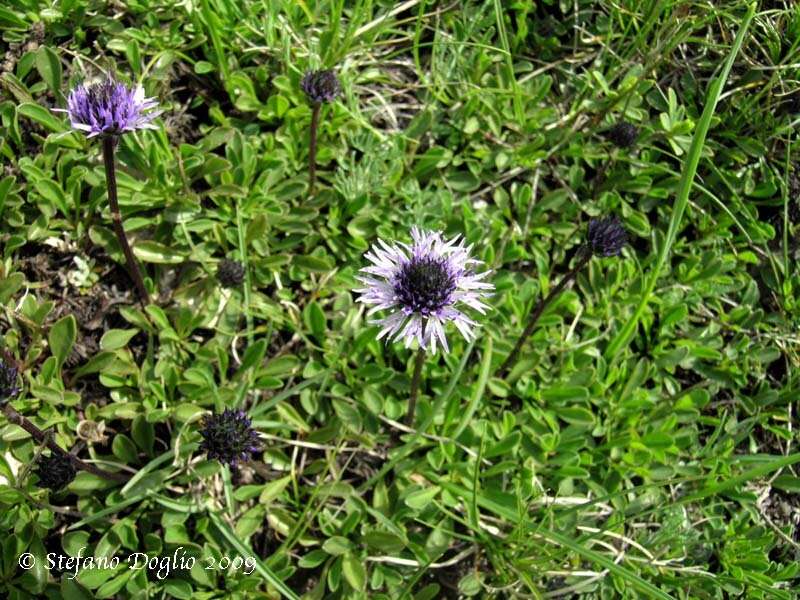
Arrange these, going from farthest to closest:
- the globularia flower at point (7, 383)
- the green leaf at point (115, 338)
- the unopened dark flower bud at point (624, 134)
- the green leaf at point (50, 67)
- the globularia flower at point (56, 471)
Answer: the unopened dark flower bud at point (624, 134) → the green leaf at point (50, 67) → the green leaf at point (115, 338) → the globularia flower at point (56, 471) → the globularia flower at point (7, 383)

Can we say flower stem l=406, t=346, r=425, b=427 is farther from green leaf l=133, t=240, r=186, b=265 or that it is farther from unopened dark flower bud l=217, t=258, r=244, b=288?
green leaf l=133, t=240, r=186, b=265

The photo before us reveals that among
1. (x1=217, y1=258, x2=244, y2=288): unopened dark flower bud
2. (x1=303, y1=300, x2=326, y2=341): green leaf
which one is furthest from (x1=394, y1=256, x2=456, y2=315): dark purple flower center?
(x1=217, y1=258, x2=244, y2=288): unopened dark flower bud

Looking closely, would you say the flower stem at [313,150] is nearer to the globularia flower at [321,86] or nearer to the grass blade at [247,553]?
the globularia flower at [321,86]

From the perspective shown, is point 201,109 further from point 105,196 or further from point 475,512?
point 475,512

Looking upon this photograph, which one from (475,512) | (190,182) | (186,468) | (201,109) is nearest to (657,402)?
(475,512)

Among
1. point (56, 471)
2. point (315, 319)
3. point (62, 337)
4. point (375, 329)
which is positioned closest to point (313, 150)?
point (315, 319)

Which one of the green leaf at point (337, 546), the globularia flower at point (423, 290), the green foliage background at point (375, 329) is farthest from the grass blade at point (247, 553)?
the globularia flower at point (423, 290)
